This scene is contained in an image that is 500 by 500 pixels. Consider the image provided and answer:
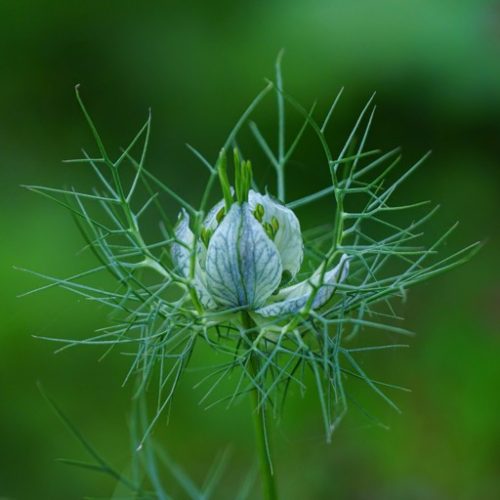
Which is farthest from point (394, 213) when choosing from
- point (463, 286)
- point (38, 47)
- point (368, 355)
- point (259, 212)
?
point (259, 212)

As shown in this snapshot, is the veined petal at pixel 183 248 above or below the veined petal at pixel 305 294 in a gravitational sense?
above

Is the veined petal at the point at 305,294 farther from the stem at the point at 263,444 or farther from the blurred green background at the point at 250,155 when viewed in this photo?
the blurred green background at the point at 250,155

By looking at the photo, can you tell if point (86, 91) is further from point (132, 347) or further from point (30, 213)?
point (132, 347)

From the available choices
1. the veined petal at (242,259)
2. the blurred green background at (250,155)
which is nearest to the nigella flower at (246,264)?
the veined petal at (242,259)

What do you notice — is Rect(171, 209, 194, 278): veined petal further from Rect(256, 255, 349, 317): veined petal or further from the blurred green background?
the blurred green background

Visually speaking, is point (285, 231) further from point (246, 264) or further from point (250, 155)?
point (250, 155)

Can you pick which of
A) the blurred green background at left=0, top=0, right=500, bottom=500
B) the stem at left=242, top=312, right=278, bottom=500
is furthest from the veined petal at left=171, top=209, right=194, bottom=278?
the blurred green background at left=0, top=0, right=500, bottom=500

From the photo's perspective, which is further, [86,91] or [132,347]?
[86,91]

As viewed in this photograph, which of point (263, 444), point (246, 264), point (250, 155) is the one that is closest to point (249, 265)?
point (246, 264)
